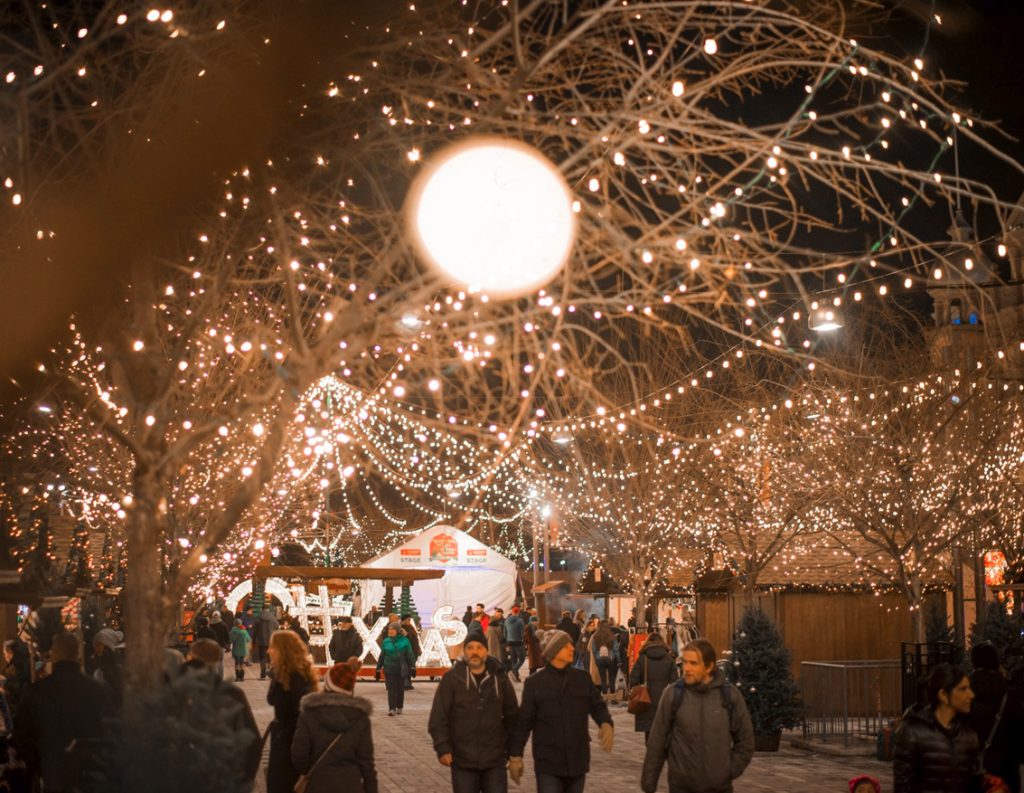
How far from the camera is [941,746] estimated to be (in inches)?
297

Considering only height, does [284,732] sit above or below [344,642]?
above

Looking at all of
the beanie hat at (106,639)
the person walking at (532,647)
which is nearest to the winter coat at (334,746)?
the beanie hat at (106,639)

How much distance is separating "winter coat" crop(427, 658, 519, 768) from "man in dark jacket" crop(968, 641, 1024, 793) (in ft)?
10.7

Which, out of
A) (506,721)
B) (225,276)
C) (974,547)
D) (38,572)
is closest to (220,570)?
(38,572)

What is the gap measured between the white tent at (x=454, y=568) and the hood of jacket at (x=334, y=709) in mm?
29796

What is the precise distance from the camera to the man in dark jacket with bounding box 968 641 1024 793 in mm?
9070

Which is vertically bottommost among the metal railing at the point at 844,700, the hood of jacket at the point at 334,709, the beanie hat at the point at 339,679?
the metal railing at the point at 844,700

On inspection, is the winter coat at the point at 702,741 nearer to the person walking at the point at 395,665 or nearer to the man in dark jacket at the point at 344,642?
the person walking at the point at 395,665

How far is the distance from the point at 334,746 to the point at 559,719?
1867 mm

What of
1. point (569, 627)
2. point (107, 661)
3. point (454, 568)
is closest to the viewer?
point (107, 661)

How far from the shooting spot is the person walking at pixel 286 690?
30.6 feet

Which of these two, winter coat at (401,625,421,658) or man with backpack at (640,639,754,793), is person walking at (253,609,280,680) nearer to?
winter coat at (401,625,421,658)

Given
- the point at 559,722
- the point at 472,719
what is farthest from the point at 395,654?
the point at 559,722

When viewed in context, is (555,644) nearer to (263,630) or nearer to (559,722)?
(559,722)
